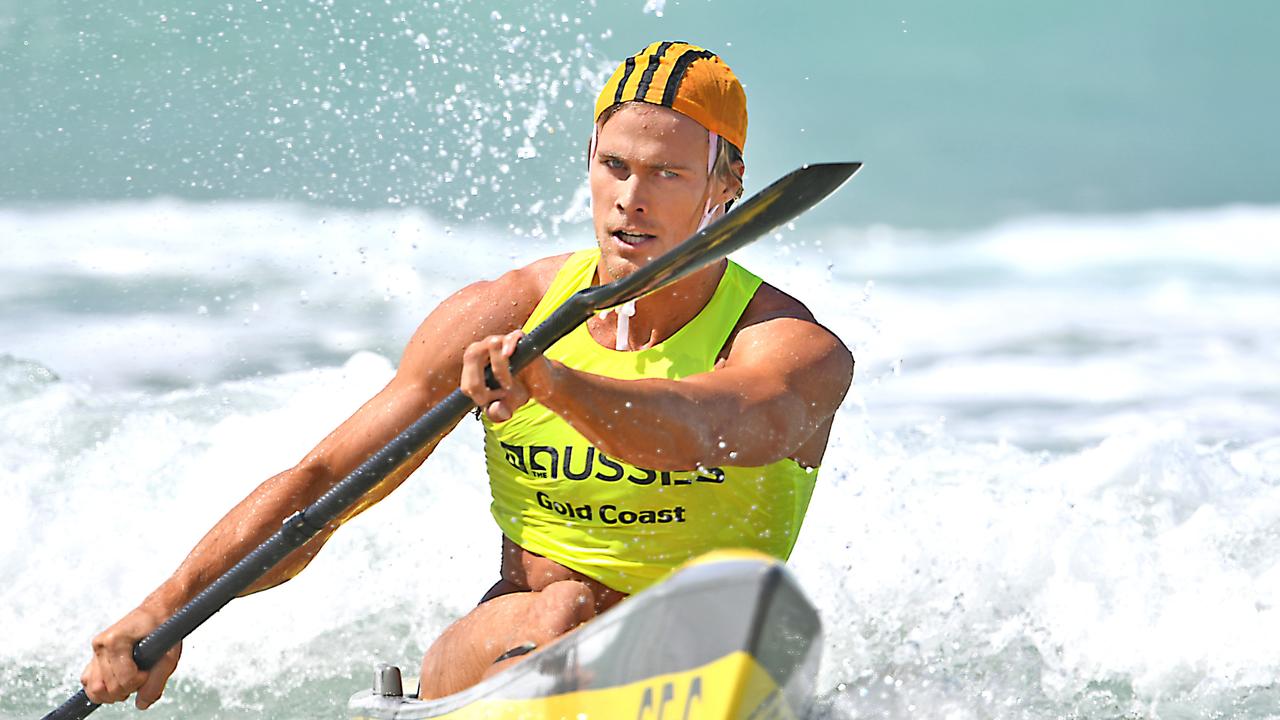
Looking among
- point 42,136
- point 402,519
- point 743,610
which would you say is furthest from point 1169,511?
point 42,136

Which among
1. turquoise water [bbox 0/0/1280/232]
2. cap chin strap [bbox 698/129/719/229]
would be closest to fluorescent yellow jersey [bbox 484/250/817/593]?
cap chin strap [bbox 698/129/719/229]

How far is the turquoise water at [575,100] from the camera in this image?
10.0 meters

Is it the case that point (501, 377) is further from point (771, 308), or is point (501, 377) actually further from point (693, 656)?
point (771, 308)

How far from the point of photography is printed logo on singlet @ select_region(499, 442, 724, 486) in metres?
2.38

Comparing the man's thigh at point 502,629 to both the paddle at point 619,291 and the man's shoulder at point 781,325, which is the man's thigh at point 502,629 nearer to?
the paddle at point 619,291

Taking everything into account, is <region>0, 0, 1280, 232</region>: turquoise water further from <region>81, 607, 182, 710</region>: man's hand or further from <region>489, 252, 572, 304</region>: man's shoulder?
<region>81, 607, 182, 710</region>: man's hand

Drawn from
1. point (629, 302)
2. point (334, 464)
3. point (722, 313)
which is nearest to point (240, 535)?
point (334, 464)

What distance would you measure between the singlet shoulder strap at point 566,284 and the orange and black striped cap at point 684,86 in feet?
0.77

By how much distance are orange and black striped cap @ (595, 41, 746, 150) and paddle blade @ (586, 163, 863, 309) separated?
0.35 meters

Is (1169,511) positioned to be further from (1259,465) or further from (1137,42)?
(1137,42)

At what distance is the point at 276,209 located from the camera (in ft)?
32.0

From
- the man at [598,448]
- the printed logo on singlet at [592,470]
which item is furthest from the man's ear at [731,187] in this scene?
the printed logo on singlet at [592,470]

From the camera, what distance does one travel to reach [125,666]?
8.09 ft

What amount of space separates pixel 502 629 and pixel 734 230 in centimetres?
72
